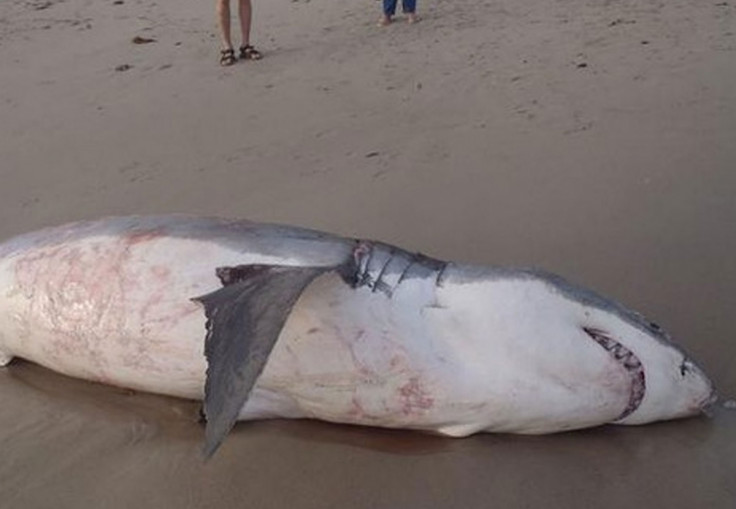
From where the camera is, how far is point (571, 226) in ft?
12.8

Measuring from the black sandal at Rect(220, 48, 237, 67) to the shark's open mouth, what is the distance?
4866mm

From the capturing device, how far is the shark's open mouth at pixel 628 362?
8.00ft

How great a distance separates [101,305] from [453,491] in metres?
1.17

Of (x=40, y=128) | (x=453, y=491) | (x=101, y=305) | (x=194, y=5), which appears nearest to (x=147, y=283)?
(x=101, y=305)

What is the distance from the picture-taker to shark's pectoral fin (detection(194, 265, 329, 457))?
208cm

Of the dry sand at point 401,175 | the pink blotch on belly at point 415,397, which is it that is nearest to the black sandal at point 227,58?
the dry sand at point 401,175

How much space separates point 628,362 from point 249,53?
507 centimetres

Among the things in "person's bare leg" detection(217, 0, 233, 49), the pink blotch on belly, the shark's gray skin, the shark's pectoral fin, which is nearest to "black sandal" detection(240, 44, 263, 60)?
"person's bare leg" detection(217, 0, 233, 49)

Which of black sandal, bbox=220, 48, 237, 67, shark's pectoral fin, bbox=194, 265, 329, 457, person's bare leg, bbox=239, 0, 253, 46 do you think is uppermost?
shark's pectoral fin, bbox=194, 265, 329, 457

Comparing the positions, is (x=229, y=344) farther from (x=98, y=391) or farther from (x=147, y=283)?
(x=98, y=391)

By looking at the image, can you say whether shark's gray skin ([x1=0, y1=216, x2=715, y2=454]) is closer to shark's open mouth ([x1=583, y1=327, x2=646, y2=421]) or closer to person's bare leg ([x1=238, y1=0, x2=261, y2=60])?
shark's open mouth ([x1=583, y1=327, x2=646, y2=421])

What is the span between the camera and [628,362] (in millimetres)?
2438

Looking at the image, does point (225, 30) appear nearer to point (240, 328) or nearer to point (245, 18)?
point (245, 18)

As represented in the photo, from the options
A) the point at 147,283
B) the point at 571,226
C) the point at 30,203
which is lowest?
the point at 30,203
